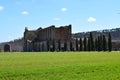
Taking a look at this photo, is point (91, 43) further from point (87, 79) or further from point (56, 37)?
point (87, 79)

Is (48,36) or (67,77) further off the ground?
(48,36)

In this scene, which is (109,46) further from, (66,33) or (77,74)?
(77,74)

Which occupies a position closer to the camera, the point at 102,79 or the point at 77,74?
A: the point at 102,79

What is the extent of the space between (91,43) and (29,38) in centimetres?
8091

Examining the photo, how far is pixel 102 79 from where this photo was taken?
19375 mm

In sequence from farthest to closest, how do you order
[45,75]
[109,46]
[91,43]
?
[91,43] → [109,46] → [45,75]

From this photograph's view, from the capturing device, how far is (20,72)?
2170cm

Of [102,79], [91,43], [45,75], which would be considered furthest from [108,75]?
[91,43]

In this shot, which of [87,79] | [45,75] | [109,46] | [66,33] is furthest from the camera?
[66,33]

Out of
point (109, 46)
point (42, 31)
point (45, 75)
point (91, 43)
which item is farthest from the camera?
point (42, 31)

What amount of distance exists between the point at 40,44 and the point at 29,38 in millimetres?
15719

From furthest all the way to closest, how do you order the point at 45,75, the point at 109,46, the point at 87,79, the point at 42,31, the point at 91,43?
the point at 42,31
the point at 91,43
the point at 109,46
the point at 45,75
the point at 87,79

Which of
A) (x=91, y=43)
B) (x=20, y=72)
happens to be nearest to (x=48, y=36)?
(x=91, y=43)

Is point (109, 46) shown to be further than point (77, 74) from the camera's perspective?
Yes
